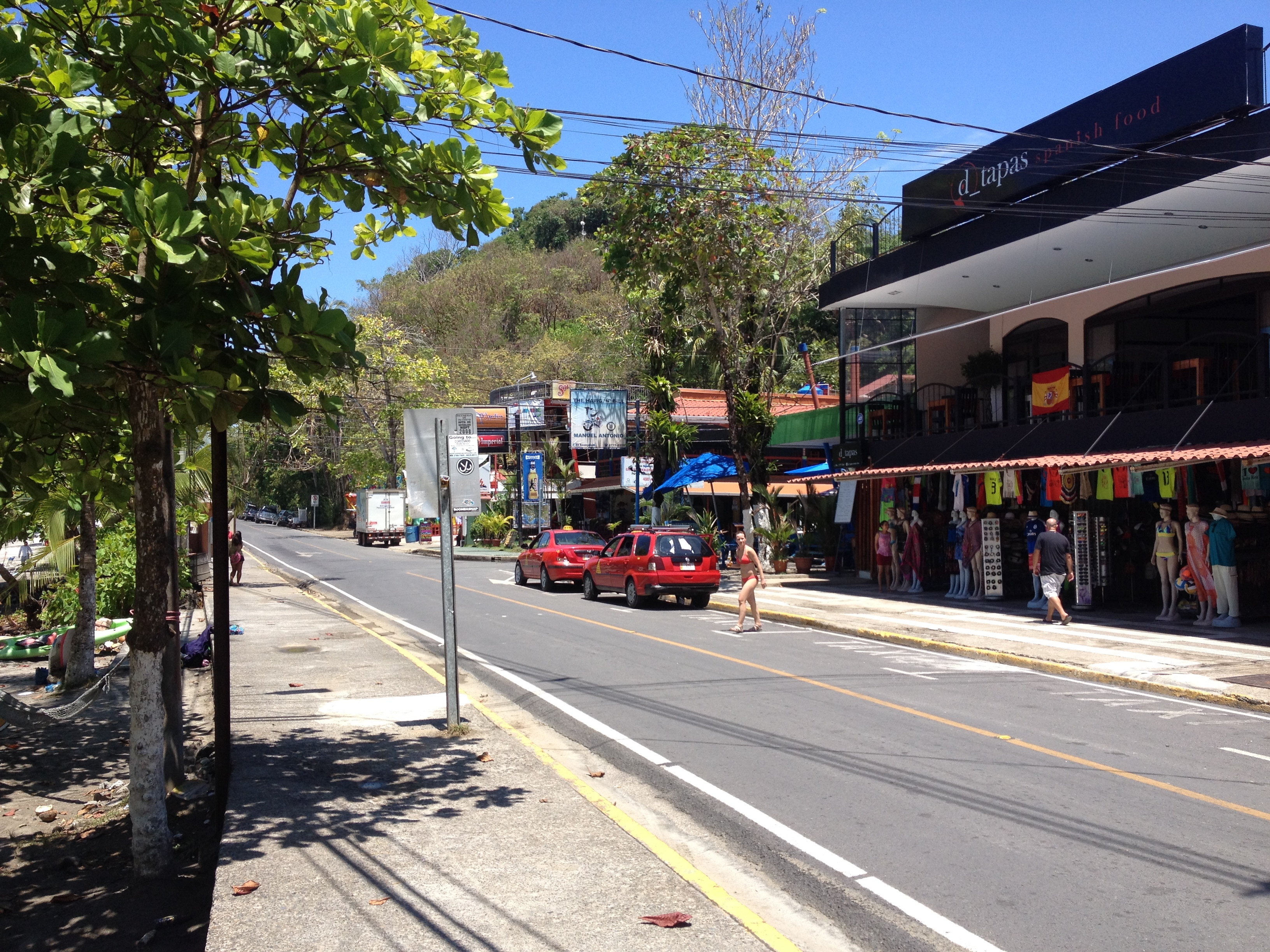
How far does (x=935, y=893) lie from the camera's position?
545 cm

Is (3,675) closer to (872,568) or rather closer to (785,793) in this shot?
(785,793)

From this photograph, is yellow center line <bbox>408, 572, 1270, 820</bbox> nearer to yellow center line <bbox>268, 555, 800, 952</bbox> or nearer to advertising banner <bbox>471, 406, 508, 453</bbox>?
yellow center line <bbox>268, 555, 800, 952</bbox>

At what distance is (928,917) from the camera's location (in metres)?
5.13

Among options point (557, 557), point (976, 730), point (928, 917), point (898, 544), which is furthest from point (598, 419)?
point (928, 917)

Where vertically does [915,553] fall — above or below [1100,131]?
below

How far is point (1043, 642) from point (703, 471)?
17378mm

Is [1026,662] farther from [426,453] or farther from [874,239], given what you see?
[874,239]

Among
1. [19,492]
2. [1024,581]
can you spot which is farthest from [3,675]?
[1024,581]

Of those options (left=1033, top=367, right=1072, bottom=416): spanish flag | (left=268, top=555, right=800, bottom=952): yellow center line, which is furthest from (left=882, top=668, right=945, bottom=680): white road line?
(left=1033, top=367, right=1072, bottom=416): spanish flag

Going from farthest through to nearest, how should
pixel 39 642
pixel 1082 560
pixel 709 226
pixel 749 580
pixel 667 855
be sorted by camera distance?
pixel 709 226 → pixel 1082 560 → pixel 749 580 → pixel 39 642 → pixel 667 855

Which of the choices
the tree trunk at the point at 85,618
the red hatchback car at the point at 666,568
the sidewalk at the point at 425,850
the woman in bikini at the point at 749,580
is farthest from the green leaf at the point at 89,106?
the red hatchback car at the point at 666,568

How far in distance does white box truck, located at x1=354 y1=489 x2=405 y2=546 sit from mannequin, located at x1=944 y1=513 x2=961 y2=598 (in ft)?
127

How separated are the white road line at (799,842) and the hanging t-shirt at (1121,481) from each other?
36.5 ft

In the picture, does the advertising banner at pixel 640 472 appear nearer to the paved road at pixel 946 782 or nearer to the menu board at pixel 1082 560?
the menu board at pixel 1082 560
